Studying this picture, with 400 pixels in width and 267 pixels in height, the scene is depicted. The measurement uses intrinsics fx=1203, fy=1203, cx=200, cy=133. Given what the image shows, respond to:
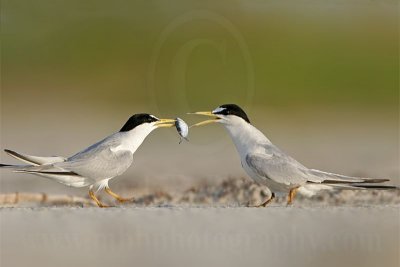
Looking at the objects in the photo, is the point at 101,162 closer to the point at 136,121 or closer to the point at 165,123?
the point at 136,121

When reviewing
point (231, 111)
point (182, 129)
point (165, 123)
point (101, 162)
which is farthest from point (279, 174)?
point (101, 162)

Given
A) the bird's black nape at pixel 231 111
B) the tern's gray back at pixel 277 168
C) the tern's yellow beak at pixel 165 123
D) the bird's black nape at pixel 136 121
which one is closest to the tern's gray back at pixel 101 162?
the bird's black nape at pixel 136 121

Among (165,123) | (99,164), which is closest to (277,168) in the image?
(165,123)

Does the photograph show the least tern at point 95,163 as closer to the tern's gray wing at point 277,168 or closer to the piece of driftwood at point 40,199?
the piece of driftwood at point 40,199

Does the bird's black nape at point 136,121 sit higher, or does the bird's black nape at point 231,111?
the bird's black nape at point 231,111

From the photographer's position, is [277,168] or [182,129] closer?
[277,168]

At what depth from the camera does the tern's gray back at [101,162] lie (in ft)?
23.5

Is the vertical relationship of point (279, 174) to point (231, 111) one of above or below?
below

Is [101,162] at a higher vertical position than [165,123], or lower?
lower

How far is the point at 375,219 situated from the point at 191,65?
20.1 ft

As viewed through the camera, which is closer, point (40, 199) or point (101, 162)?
point (101, 162)

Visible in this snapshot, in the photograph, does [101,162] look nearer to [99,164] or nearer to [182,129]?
[99,164]

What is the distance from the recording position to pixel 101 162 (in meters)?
7.20

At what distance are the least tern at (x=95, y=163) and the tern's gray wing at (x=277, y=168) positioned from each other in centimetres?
74
